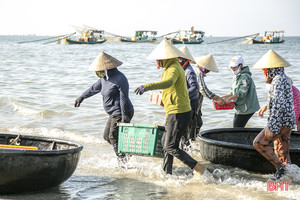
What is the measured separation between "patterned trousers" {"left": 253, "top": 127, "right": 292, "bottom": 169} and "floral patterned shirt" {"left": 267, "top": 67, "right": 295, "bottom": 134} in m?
0.12

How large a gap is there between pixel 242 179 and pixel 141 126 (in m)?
1.66

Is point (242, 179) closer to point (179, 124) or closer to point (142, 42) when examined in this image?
point (179, 124)

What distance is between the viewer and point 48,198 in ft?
17.5

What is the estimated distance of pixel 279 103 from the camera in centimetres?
548

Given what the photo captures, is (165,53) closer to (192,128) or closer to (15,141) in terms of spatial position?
(15,141)

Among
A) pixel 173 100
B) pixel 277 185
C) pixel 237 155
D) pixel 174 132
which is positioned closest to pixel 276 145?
pixel 277 185

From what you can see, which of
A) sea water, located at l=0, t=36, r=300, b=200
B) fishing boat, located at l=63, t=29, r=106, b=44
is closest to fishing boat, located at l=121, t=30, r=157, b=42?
fishing boat, located at l=63, t=29, r=106, b=44

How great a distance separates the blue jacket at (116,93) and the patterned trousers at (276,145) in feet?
5.99

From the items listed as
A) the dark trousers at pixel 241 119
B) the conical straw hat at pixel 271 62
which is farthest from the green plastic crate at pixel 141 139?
the dark trousers at pixel 241 119

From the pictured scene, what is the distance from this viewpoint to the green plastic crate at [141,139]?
5.76 metres

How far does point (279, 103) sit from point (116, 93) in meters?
2.22

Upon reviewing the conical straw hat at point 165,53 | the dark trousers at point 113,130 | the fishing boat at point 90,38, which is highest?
the fishing boat at point 90,38

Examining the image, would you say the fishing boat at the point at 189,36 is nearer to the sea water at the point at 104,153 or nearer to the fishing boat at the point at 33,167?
the sea water at the point at 104,153

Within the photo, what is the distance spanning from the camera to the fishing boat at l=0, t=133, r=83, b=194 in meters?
5.04
